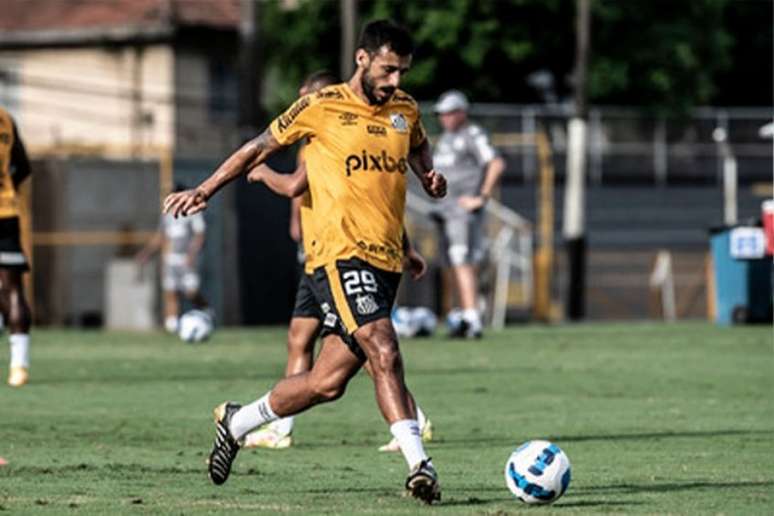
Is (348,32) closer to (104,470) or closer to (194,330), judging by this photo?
(194,330)

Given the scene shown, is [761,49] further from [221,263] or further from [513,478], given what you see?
[513,478]

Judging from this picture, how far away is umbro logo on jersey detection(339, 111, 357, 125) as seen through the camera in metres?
9.77

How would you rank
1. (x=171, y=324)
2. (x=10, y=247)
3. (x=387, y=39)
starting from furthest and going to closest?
(x=171, y=324) < (x=10, y=247) < (x=387, y=39)

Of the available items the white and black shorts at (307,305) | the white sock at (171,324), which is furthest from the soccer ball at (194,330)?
the white and black shorts at (307,305)

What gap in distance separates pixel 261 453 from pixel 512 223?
923 inches

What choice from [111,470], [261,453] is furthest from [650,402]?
[111,470]

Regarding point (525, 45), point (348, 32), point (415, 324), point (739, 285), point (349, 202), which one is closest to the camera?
point (349, 202)

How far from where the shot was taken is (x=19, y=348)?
16.4 m

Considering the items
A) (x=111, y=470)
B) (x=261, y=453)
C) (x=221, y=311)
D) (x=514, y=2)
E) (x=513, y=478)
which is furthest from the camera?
(x=514, y=2)

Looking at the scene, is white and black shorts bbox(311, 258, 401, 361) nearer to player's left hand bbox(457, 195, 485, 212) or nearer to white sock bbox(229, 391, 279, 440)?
white sock bbox(229, 391, 279, 440)

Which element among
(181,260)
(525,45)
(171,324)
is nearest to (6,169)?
(171,324)

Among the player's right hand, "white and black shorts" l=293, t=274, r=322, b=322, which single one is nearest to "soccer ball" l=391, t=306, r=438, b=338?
"white and black shorts" l=293, t=274, r=322, b=322

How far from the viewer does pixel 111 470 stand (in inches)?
419

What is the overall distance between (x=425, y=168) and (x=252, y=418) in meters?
1.44
